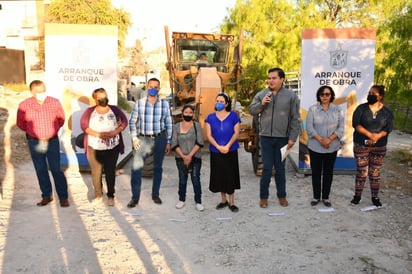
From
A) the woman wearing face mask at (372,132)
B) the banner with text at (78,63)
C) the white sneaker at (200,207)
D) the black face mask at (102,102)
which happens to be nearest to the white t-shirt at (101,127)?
Answer: the black face mask at (102,102)

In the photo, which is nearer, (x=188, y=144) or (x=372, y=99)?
(x=372, y=99)

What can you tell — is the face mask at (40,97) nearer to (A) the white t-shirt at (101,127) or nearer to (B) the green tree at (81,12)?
(A) the white t-shirt at (101,127)

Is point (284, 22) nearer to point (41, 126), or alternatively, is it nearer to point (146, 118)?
point (146, 118)

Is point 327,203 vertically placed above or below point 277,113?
below

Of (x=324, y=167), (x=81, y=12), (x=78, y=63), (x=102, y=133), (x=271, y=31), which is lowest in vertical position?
(x=324, y=167)

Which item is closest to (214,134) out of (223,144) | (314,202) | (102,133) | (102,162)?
(223,144)

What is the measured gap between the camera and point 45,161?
16.8ft

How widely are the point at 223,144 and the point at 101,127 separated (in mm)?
1647

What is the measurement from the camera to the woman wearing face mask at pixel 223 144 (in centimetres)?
497

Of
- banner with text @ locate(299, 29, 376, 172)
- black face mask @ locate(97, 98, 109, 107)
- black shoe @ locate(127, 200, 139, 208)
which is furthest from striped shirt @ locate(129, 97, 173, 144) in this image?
banner with text @ locate(299, 29, 376, 172)

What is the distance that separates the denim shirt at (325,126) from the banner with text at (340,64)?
5.18 ft

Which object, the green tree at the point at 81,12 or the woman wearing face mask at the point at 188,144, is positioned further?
the green tree at the point at 81,12

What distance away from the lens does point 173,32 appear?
30.8 ft

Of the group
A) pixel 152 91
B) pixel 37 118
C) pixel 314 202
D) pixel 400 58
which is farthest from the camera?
pixel 400 58
